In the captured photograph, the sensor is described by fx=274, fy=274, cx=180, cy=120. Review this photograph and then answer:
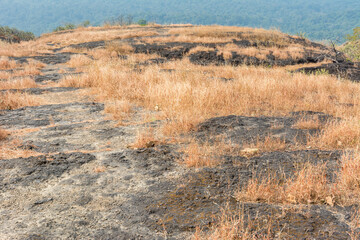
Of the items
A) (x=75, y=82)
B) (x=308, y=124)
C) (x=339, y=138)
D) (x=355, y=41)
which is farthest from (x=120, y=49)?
(x=339, y=138)

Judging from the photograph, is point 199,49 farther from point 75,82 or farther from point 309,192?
point 309,192

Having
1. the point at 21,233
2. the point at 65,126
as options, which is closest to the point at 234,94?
the point at 65,126

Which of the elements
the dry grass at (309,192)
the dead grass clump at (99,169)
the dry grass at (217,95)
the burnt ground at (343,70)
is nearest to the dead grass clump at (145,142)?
the dry grass at (217,95)

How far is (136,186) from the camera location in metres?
3.47

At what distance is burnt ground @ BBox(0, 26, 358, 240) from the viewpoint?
2.63 m

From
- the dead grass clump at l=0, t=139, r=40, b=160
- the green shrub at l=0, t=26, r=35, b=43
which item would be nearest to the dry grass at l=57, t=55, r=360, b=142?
the dead grass clump at l=0, t=139, r=40, b=160

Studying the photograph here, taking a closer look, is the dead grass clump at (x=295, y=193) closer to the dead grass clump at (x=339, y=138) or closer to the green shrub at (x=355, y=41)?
the dead grass clump at (x=339, y=138)

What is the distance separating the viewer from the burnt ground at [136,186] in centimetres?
263

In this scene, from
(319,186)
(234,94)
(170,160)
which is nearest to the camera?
(319,186)

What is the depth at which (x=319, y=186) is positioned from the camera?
297cm

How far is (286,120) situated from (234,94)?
6.62ft

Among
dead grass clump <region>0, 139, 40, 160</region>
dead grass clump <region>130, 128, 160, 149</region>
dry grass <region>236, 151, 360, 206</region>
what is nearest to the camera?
dry grass <region>236, 151, 360, 206</region>

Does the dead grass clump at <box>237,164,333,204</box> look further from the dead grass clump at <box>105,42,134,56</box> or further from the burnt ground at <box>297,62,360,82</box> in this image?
the dead grass clump at <box>105,42,134,56</box>

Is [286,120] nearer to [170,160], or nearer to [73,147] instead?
[170,160]
